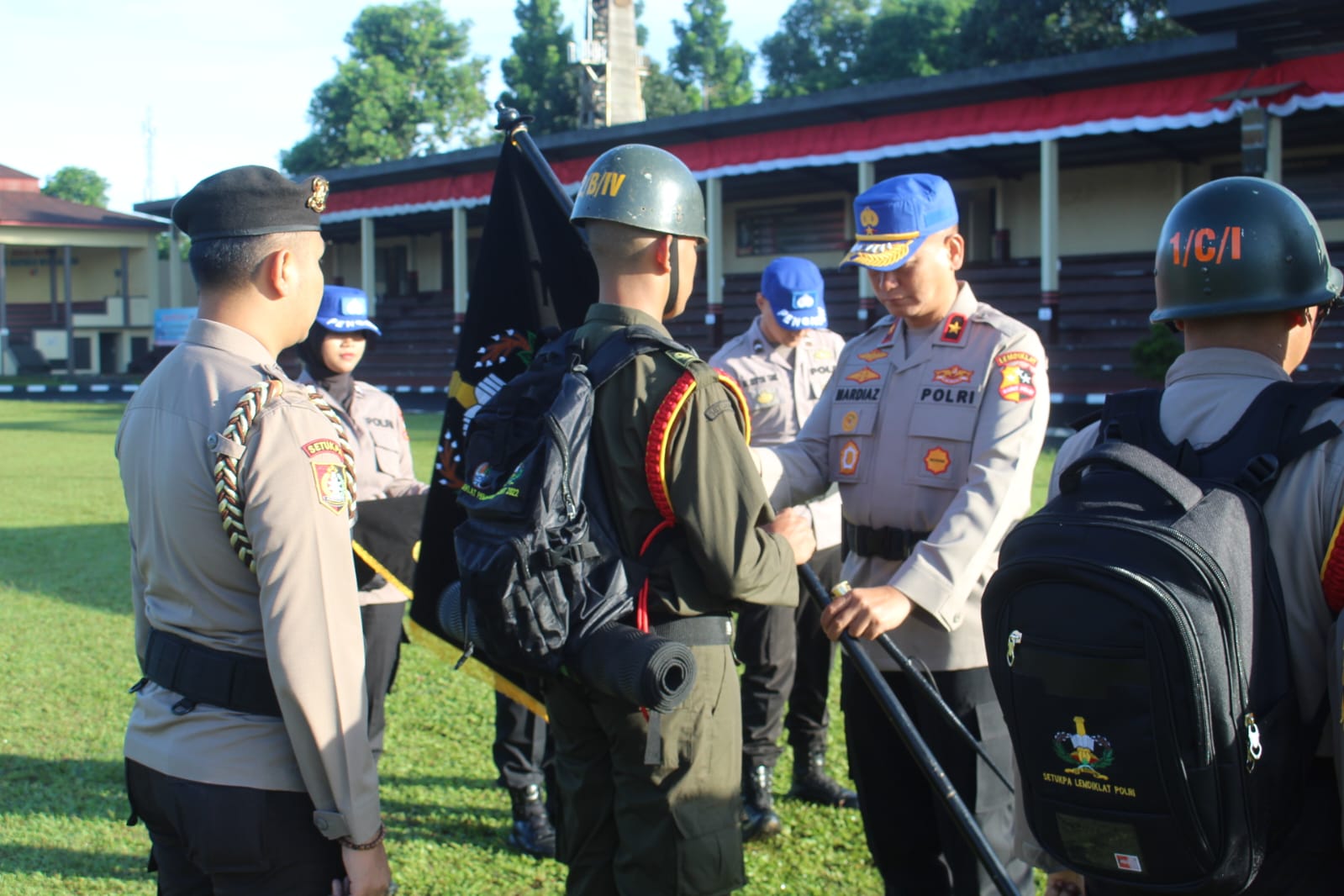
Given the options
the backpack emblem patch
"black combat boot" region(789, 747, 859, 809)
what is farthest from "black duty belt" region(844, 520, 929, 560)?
"black combat boot" region(789, 747, 859, 809)

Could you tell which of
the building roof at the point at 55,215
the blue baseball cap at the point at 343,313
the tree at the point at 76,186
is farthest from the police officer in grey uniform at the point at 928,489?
the tree at the point at 76,186

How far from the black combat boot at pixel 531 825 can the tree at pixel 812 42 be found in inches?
2018

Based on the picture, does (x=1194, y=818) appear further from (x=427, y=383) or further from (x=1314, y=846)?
(x=427, y=383)

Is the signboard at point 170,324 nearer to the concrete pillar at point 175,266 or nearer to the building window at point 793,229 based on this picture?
the concrete pillar at point 175,266

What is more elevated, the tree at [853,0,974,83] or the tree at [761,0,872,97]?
the tree at [761,0,872,97]

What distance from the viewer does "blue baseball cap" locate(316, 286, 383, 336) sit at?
452 cm

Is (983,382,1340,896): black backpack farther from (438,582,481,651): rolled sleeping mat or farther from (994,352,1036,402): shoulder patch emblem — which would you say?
(994,352,1036,402): shoulder patch emblem

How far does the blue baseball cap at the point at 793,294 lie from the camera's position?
516 centimetres

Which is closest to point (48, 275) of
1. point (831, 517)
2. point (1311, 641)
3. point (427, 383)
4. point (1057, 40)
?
point (427, 383)

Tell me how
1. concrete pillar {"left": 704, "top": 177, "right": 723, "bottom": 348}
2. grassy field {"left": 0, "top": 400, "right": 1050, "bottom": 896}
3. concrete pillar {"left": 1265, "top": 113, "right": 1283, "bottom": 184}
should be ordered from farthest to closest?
1. concrete pillar {"left": 704, "top": 177, "right": 723, "bottom": 348}
2. concrete pillar {"left": 1265, "top": 113, "right": 1283, "bottom": 184}
3. grassy field {"left": 0, "top": 400, "right": 1050, "bottom": 896}

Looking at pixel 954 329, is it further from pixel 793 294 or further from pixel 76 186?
pixel 76 186

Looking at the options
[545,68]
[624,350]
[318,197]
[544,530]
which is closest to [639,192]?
[624,350]

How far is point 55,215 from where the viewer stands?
38.1 m

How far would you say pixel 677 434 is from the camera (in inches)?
92.2
